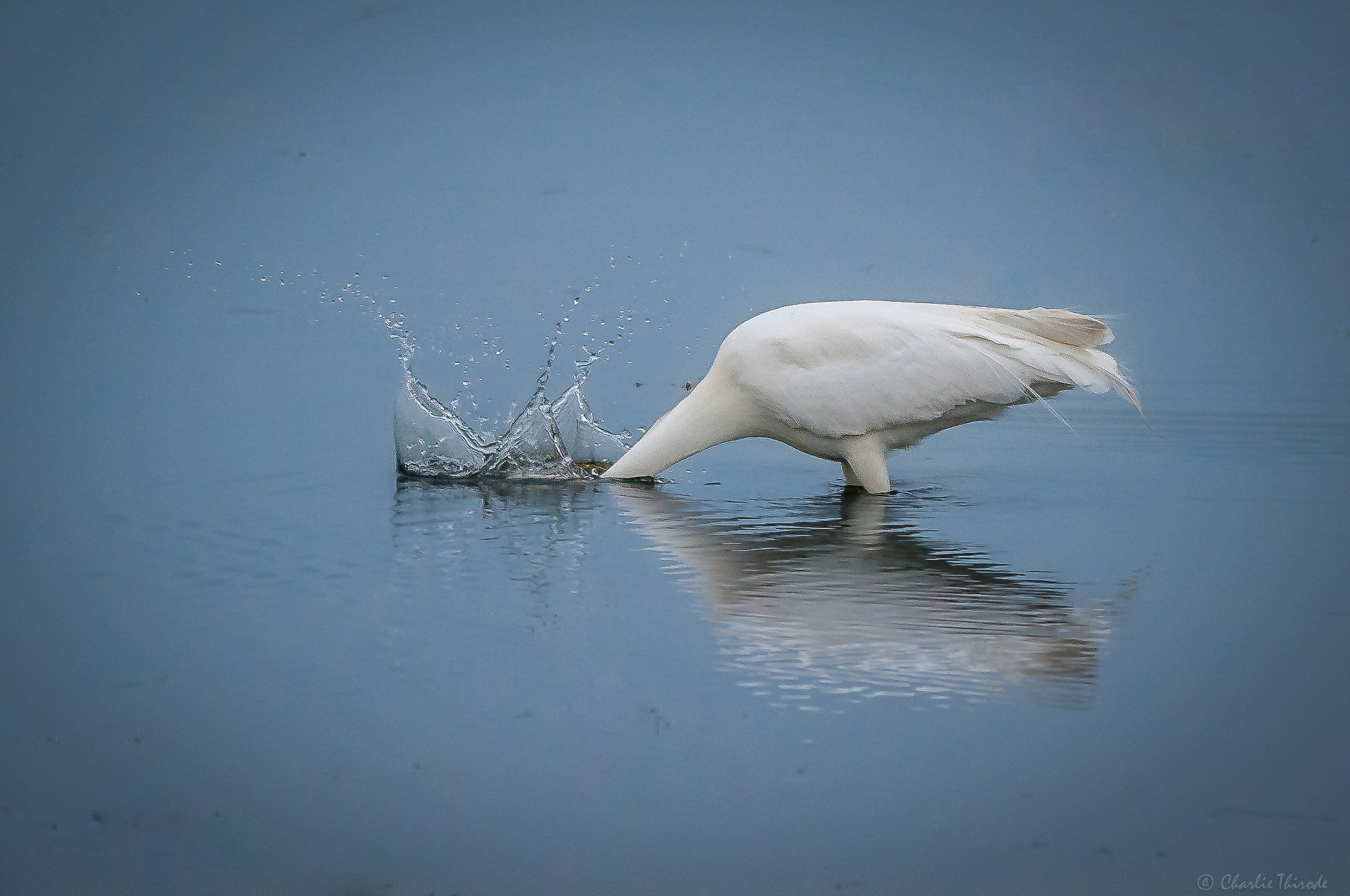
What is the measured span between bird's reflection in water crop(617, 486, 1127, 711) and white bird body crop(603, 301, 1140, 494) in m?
0.49

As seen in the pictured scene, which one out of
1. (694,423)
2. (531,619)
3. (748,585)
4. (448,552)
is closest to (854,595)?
(748,585)

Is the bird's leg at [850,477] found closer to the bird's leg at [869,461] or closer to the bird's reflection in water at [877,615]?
the bird's leg at [869,461]

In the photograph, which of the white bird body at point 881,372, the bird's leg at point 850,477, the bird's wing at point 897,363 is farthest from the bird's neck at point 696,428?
the bird's leg at point 850,477

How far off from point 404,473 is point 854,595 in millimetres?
2595

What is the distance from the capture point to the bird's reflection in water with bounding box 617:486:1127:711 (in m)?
3.12

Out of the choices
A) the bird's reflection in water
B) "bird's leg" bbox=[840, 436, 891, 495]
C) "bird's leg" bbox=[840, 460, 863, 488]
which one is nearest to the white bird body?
"bird's leg" bbox=[840, 436, 891, 495]

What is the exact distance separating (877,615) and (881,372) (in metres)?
1.65

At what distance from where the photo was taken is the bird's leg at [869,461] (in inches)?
205

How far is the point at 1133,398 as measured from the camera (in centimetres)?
507

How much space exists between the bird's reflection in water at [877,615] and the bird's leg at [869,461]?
0.48 metres

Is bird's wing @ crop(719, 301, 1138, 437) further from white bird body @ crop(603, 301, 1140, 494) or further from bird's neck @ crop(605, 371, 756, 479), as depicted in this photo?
bird's neck @ crop(605, 371, 756, 479)

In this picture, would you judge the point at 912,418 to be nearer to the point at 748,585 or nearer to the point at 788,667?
the point at 748,585

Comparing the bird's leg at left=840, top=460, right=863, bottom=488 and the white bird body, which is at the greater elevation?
the white bird body

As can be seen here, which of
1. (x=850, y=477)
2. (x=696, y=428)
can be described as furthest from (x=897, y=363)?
(x=696, y=428)
